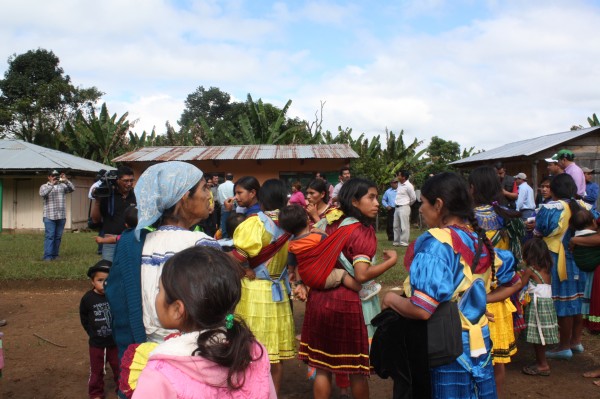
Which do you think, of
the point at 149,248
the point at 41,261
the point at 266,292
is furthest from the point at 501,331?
the point at 41,261

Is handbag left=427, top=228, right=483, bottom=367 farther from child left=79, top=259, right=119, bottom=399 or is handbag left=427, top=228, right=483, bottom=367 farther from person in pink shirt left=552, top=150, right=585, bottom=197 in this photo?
person in pink shirt left=552, top=150, right=585, bottom=197

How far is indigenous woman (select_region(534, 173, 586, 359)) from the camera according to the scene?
4.75 meters

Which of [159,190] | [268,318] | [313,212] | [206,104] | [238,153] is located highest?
[206,104]

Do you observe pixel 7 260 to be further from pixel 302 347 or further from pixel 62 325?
pixel 302 347

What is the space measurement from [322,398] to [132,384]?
177 cm

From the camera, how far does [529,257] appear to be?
471cm

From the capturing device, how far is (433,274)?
2.26 metres

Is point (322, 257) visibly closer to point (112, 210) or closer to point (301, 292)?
point (301, 292)

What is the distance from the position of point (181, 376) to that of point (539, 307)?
13.3 feet

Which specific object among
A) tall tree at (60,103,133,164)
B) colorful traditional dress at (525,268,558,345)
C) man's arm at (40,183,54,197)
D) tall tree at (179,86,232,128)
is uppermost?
tall tree at (179,86,232,128)

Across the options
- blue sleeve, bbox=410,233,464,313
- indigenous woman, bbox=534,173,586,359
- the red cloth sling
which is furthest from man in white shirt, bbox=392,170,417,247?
blue sleeve, bbox=410,233,464,313

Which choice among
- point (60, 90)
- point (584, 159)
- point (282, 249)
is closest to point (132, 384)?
point (282, 249)

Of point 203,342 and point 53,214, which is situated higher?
point 53,214

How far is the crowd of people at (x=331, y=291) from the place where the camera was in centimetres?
157
